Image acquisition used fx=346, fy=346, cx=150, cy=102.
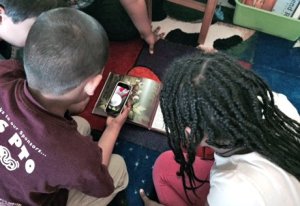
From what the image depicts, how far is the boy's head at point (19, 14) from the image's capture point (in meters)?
0.89

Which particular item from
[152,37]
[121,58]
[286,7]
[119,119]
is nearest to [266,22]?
[286,7]

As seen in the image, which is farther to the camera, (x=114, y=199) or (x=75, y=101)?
(x=114, y=199)

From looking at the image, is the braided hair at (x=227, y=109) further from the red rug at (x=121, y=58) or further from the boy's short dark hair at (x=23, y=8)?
the red rug at (x=121, y=58)

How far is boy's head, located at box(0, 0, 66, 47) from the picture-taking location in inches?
34.9

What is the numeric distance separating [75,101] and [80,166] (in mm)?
184

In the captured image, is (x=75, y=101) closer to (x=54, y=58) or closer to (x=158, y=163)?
(x=54, y=58)

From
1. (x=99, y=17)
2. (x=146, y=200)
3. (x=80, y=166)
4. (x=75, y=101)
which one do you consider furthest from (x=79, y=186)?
(x=99, y=17)

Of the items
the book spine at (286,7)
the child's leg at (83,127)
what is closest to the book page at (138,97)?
the child's leg at (83,127)

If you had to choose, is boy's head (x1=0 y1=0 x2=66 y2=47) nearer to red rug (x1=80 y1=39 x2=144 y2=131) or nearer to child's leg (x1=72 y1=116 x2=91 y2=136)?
child's leg (x1=72 y1=116 x2=91 y2=136)

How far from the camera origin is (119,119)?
3.92 ft

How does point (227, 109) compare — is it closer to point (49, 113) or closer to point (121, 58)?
point (49, 113)

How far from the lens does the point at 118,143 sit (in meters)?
1.31

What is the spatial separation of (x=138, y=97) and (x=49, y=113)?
600 mm

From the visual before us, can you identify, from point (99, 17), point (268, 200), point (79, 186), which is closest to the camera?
point (268, 200)
